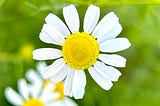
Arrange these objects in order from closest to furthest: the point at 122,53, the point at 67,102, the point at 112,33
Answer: the point at 112,33 < the point at 67,102 < the point at 122,53

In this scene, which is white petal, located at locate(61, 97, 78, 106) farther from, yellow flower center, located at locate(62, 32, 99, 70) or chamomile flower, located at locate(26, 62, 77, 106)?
yellow flower center, located at locate(62, 32, 99, 70)

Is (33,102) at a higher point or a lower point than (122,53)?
lower

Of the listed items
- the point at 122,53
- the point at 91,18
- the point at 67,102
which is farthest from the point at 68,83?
the point at 122,53

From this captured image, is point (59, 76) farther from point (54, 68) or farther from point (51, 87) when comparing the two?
point (51, 87)

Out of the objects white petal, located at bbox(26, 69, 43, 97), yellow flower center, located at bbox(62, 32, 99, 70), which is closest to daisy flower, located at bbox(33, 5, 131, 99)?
yellow flower center, located at bbox(62, 32, 99, 70)

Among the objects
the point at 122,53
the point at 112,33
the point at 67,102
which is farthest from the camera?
the point at 122,53

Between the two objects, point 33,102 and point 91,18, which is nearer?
point 91,18
